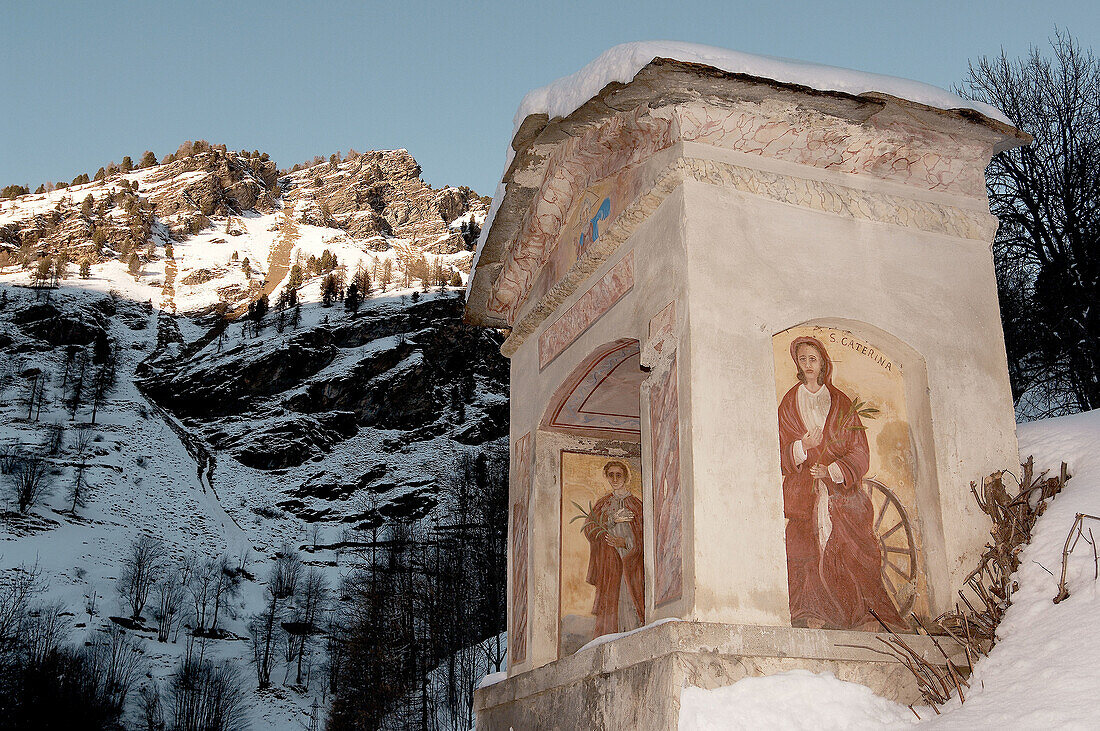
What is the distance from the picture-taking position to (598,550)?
9.27 metres

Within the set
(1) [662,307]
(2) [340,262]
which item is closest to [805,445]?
(1) [662,307]

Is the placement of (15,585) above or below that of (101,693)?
above

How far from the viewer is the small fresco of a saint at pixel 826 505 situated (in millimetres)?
6441

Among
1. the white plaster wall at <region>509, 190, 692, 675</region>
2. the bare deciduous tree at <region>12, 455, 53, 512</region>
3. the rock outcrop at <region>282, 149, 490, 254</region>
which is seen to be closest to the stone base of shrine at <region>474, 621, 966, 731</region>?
the white plaster wall at <region>509, 190, 692, 675</region>

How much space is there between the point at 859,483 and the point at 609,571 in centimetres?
307

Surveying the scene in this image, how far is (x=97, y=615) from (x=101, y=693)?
7.64 metres

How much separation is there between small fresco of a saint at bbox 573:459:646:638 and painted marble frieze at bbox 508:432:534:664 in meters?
0.53

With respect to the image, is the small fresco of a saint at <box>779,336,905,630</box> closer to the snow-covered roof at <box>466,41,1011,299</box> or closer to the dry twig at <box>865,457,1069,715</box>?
the dry twig at <box>865,457,1069,715</box>

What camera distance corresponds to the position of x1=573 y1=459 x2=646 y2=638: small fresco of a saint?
9.13 m

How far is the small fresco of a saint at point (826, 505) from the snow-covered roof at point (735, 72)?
1757 millimetres

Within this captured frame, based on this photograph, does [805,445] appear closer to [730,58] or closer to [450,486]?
[730,58]

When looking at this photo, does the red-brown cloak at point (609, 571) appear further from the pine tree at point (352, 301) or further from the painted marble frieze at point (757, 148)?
the pine tree at point (352, 301)

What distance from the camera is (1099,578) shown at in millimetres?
5727

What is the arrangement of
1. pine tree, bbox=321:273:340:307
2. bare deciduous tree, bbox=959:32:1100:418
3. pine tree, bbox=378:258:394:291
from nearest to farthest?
bare deciduous tree, bbox=959:32:1100:418 → pine tree, bbox=321:273:340:307 → pine tree, bbox=378:258:394:291
